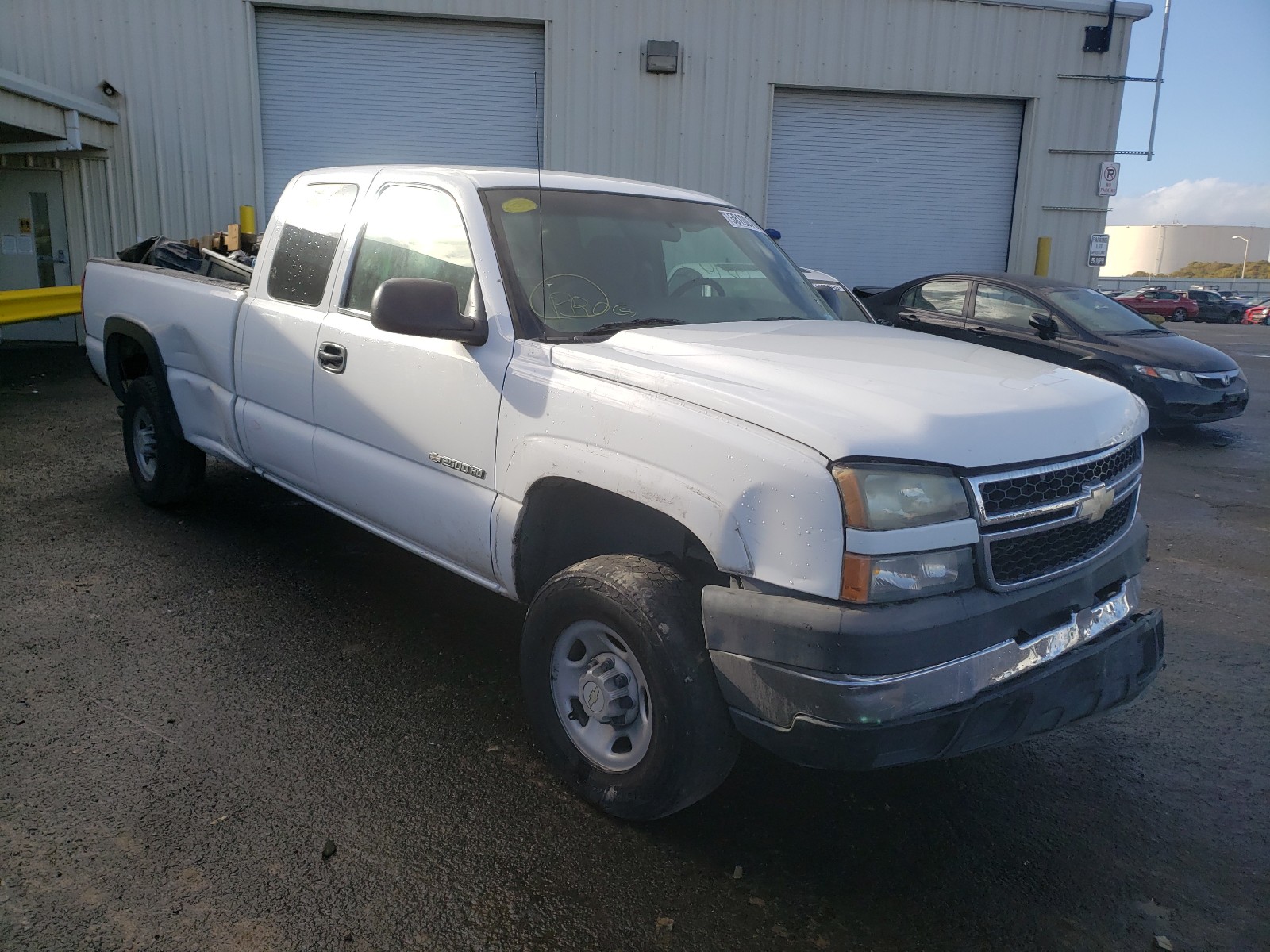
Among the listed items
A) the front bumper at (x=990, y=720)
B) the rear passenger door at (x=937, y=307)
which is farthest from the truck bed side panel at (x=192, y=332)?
the rear passenger door at (x=937, y=307)

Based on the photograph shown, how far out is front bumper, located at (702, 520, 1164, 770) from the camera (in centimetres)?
238

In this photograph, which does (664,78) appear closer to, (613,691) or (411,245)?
(411,245)

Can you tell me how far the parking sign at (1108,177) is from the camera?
54.3 feet

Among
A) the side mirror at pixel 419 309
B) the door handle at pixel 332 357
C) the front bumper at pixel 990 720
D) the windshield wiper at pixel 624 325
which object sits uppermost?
the side mirror at pixel 419 309

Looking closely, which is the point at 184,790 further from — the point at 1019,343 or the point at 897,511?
the point at 1019,343

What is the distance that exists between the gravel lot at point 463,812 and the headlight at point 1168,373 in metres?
5.56

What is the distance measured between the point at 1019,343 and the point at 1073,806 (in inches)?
318

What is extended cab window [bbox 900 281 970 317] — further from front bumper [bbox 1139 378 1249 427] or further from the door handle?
the door handle

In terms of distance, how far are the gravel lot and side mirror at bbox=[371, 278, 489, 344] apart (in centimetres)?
139

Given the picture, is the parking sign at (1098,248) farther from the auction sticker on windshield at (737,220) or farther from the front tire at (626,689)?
the front tire at (626,689)

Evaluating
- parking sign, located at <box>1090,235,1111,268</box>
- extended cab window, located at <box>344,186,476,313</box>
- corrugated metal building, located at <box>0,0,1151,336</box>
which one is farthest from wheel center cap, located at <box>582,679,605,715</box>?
parking sign, located at <box>1090,235,1111,268</box>

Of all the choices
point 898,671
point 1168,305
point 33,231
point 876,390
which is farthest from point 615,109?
point 1168,305

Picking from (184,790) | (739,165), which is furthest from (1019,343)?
(184,790)

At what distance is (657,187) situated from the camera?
175 inches
